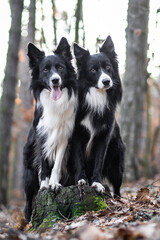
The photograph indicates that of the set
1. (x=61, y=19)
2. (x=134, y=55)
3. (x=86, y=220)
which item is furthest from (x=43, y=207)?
(x=61, y=19)

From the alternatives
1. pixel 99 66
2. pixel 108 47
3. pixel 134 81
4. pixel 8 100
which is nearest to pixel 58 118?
pixel 99 66

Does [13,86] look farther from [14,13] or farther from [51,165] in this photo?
[51,165]

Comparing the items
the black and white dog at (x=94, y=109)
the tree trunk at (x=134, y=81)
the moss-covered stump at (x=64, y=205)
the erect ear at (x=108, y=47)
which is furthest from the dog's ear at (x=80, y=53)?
the tree trunk at (x=134, y=81)

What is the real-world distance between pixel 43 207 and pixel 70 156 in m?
1.08

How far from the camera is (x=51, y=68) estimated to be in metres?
5.32

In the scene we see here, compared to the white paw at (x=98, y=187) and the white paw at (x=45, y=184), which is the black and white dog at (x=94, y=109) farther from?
the white paw at (x=45, y=184)

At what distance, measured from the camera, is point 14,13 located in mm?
8773

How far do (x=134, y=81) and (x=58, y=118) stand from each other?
5.43 m

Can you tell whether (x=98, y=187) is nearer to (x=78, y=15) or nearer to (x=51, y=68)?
(x=51, y=68)

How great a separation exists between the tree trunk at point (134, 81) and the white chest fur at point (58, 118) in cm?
480

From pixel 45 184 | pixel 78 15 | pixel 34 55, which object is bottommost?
pixel 45 184

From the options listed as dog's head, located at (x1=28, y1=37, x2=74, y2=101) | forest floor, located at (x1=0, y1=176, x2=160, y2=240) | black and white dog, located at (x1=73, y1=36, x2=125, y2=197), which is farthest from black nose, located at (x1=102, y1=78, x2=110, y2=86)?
forest floor, located at (x1=0, y1=176, x2=160, y2=240)

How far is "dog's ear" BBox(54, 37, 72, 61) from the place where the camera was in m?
5.59

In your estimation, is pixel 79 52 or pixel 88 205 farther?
pixel 79 52
